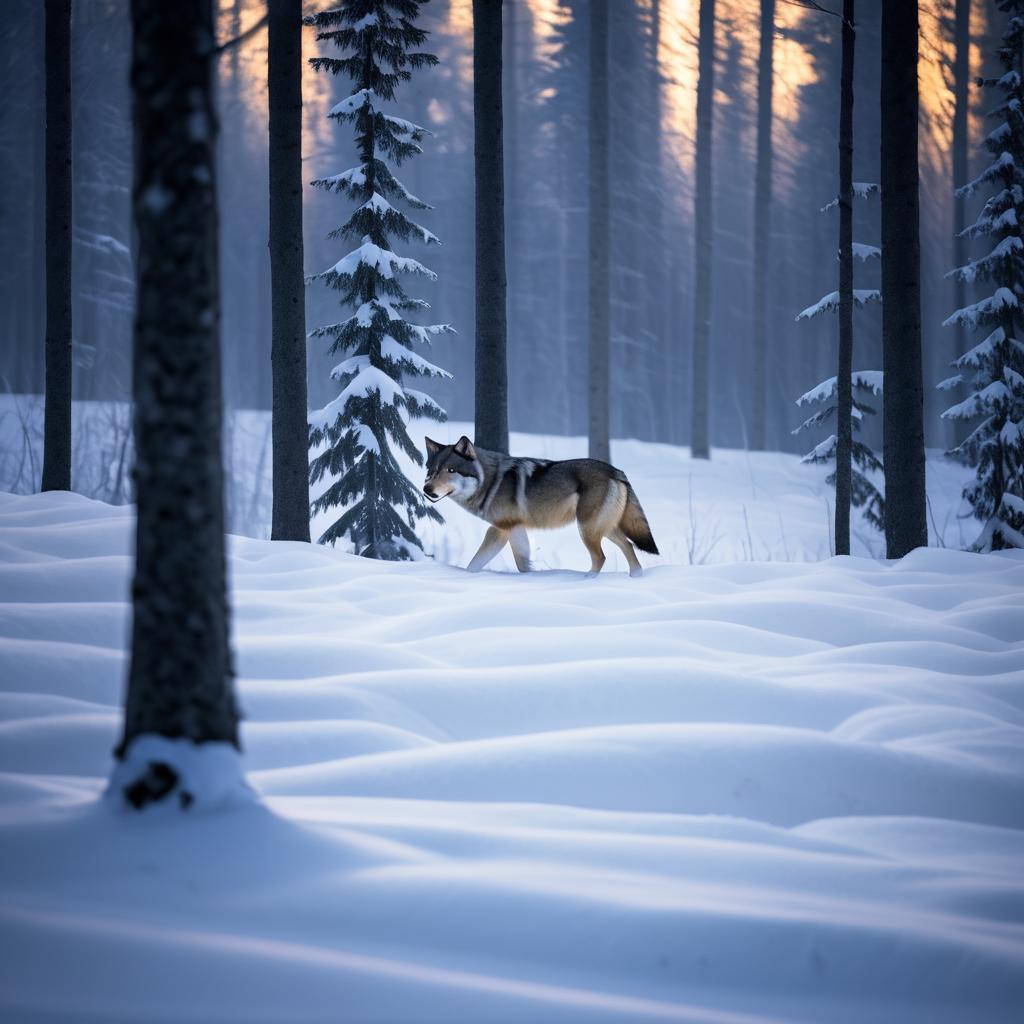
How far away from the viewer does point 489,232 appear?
31.1 ft

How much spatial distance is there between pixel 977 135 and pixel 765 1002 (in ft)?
133

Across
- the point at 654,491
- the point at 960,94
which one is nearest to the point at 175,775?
the point at 654,491

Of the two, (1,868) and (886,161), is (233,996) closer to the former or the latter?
(1,868)

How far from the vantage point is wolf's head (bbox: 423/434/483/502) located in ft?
24.6

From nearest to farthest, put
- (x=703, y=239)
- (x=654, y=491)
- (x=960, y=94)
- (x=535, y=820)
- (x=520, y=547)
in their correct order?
1. (x=535, y=820)
2. (x=520, y=547)
3. (x=654, y=491)
4. (x=703, y=239)
5. (x=960, y=94)

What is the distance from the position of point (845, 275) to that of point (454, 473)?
19.4 ft

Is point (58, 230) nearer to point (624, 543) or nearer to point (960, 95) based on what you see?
point (624, 543)

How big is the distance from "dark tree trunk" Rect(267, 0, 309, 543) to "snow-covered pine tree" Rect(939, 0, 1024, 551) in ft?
36.5

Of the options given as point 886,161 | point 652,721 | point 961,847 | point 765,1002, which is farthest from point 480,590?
point 886,161

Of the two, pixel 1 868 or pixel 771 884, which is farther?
pixel 771 884

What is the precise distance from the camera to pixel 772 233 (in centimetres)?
3975

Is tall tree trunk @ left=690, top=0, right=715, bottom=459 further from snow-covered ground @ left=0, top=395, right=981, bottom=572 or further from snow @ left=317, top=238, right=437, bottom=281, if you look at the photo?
snow @ left=317, top=238, right=437, bottom=281

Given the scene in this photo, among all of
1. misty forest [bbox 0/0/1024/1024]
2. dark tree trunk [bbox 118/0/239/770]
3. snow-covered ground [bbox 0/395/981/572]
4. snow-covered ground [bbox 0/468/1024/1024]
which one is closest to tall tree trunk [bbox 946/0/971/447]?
snow-covered ground [bbox 0/395/981/572]

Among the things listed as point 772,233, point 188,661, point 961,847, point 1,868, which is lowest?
point 961,847
